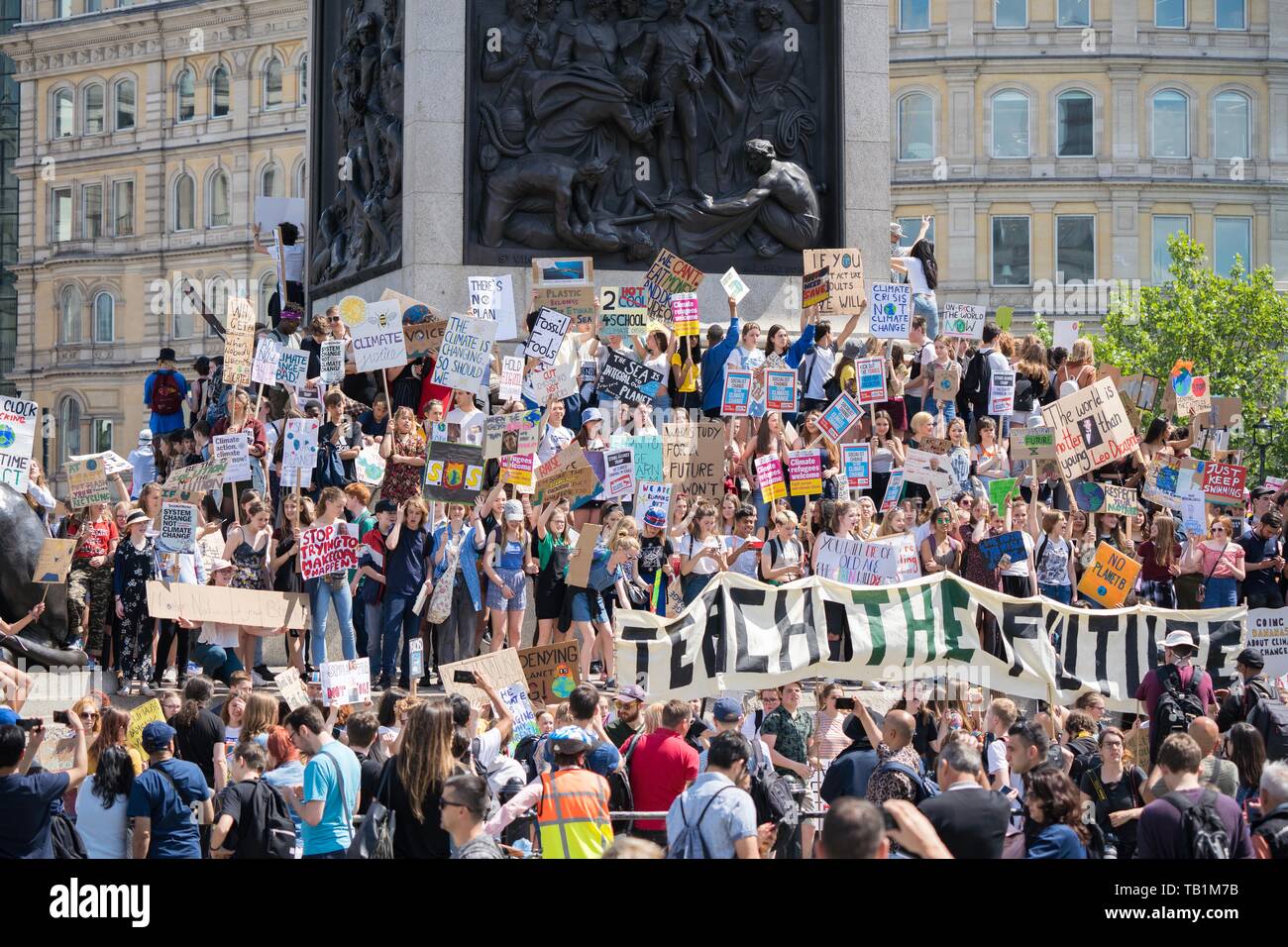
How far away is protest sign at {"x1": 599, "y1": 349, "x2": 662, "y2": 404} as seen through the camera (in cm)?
1917

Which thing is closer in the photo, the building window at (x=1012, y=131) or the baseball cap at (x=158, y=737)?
the baseball cap at (x=158, y=737)

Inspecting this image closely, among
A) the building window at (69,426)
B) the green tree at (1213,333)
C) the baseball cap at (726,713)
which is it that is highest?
the green tree at (1213,333)

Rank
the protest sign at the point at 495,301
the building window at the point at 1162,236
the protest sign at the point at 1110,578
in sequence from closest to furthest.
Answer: the protest sign at the point at 1110,578
the protest sign at the point at 495,301
the building window at the point at 1162,236

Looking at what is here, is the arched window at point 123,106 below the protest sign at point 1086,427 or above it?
above

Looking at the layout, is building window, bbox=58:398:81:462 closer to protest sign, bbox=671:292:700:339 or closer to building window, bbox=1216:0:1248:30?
building window, bbox=1216:0:1248:30

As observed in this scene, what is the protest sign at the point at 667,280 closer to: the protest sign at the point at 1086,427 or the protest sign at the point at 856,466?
the protest sign at the point at 856,466

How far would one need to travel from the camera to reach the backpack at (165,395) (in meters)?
23.0

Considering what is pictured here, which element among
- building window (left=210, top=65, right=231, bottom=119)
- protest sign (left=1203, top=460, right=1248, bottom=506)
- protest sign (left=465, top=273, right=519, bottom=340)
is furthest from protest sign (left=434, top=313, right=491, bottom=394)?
building window (left=210, top=65, right=231, bottom=119)

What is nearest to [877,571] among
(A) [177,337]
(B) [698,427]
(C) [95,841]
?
(B) [698,427]

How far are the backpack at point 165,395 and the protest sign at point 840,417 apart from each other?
24.7ft

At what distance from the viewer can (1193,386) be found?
22141 millimetres

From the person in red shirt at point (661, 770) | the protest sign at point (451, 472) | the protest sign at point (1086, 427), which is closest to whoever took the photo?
the person in red shirt at point (661, 770)

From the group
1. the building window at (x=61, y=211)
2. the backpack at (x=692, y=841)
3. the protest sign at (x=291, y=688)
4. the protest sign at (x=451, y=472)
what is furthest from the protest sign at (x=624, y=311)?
the building window at (x=61, y=211)

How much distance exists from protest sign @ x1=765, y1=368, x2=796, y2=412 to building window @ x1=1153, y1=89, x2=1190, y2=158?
49.3 metres
